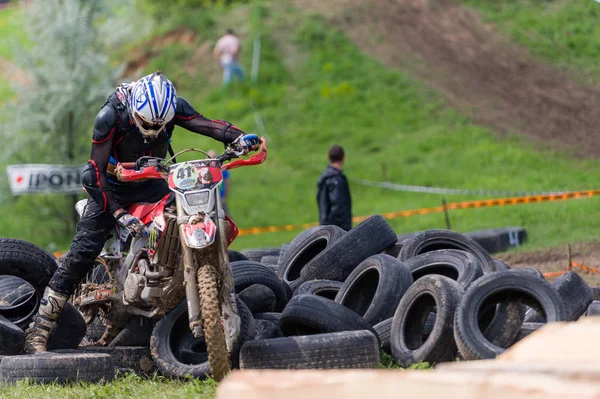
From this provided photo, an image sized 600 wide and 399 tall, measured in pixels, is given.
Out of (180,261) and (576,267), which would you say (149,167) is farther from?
(576,267)

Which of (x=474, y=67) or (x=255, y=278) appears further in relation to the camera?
(x=474, y=67)

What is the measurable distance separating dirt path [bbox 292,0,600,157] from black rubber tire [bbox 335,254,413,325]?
1448 centimetres

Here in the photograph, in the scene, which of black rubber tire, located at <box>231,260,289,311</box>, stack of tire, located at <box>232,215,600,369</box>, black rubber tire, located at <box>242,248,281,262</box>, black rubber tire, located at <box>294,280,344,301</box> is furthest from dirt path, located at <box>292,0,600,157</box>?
black rubber tire, located at <box>231,260,289,311</box>

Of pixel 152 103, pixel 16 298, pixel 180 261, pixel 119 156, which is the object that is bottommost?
pixel 16 298

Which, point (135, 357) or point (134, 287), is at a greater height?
point (134, 287)

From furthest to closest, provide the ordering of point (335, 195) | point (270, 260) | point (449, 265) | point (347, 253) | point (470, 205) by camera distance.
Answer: point (470, 205) → point (335, 195) → point (270, 260) → point (347, 253) → point (449, 265)

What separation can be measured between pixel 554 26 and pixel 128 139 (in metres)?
22.8

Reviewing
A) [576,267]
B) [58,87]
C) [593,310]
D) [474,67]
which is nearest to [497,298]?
[593,310]

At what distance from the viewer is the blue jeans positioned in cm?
3022

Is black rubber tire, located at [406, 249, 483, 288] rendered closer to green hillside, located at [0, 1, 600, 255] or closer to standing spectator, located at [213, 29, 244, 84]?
green hillside, located at [0, 1, 600, 255]

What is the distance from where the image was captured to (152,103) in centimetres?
777

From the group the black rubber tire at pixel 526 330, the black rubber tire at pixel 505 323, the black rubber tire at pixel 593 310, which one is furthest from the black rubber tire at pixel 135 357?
the black rubber tire at pixel 593 310

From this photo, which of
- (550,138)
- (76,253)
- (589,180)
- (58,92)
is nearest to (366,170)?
(550,138)

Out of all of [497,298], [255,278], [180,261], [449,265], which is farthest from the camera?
[449,265]
